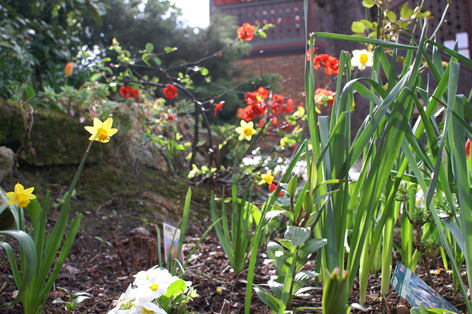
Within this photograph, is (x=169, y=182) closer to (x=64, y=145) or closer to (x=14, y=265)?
(x=64, y=145)

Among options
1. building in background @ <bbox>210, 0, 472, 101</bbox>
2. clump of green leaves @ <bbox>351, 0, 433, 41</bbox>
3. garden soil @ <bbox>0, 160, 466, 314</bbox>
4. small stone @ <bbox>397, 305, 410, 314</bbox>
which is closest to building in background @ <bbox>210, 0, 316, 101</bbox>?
building in background @ <bbox>210, 0, 472, 101</bbox>

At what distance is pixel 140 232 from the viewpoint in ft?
5.17

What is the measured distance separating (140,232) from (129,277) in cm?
46

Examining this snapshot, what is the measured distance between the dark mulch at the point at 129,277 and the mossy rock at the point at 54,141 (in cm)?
49

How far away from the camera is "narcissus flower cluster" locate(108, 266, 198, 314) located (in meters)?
0.62

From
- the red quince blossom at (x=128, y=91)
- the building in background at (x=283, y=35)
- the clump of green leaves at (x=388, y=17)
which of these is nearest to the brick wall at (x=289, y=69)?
the building in background at (x=283, y=35)

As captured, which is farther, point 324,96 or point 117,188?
point 117,188

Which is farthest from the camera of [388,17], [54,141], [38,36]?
[38,36]

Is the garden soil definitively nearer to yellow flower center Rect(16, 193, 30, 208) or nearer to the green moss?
the green moss

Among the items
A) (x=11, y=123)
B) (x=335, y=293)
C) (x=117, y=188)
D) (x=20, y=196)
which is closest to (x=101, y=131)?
(x=20, y=196)

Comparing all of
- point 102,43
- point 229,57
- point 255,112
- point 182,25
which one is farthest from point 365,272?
point 102,43

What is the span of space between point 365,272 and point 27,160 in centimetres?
184

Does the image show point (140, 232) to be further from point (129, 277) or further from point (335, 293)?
point (335, 293)

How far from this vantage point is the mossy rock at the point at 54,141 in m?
1.82
